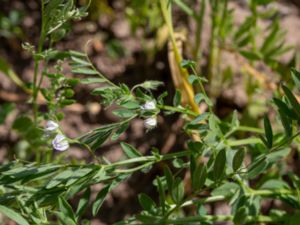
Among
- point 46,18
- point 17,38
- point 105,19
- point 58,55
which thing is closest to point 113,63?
point 105,19

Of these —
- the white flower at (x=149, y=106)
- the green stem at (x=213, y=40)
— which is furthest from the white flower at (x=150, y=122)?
the green stem at (x=213, y=40)

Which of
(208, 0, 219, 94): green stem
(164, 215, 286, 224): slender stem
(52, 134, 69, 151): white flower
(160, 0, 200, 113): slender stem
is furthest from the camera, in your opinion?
(208, 0, 219, 94): green stem

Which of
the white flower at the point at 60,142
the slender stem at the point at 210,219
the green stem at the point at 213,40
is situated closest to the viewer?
the white flower at the point at 60,142

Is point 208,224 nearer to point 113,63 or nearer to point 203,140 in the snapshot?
point 203,140

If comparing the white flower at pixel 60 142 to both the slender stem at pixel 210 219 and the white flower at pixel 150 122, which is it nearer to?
the white flower at pixel 150 122

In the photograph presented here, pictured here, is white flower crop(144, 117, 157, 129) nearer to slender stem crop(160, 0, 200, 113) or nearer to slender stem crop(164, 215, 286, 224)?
slender stem crop(164, 215, 286, 224)

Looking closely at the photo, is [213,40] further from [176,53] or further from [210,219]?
[210,219]

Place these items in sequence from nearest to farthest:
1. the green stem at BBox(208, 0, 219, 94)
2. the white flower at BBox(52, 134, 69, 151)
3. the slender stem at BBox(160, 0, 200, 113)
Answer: the white flower at BBox(52, 134, 69, 151), the slender stem at BBox(160, 0, 200, 113), the green stem at BBox(208, 0, 219, 94)

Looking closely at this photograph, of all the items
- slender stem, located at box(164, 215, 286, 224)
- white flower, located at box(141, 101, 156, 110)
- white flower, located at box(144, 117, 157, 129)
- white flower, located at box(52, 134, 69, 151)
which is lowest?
slender stem, located at box(164, 215, 286, 224)

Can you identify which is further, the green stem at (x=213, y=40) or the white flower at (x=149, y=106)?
the green stem at (x=213, y=40)

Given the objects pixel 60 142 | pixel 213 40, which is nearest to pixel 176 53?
pixel 213 40

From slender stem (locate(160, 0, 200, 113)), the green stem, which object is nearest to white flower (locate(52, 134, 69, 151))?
slender stem (locate(160, 0, 200, 113))
